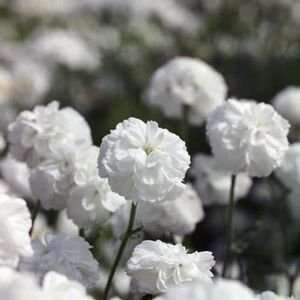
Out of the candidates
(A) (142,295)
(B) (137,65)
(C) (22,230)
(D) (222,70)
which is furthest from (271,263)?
(B) (137,65)

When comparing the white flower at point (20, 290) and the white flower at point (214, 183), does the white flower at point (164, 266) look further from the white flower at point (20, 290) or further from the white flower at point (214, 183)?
the white flower at point (214, 183)

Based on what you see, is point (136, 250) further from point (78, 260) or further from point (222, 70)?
point (222, 70)

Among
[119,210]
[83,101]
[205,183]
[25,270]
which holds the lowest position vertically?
[25,270]

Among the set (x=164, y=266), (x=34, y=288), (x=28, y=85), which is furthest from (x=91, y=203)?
(x=28, y=85)

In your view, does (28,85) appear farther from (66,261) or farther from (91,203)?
(66,261)

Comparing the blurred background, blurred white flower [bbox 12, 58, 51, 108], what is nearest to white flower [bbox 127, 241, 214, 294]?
the blurred background

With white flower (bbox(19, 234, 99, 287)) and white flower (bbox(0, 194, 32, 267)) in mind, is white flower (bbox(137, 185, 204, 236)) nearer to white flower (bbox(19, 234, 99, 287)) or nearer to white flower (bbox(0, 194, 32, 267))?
white flower (bbox(19, 234, 99, 287))

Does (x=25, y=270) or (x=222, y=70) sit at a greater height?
(x=222, y=70)
